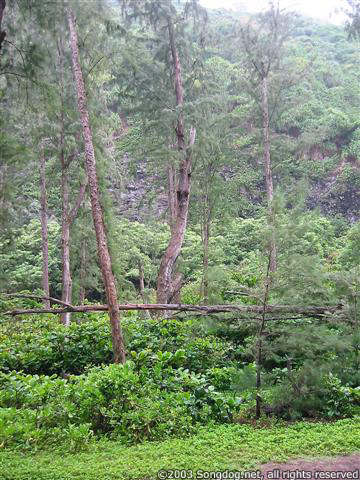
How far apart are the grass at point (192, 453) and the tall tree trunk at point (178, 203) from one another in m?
6.56

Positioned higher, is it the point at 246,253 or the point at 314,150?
Answer: the point at 314,150

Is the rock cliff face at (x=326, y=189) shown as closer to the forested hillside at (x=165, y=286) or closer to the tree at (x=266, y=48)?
the tree at (x=266, y=48)

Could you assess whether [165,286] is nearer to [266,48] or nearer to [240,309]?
[240,309]

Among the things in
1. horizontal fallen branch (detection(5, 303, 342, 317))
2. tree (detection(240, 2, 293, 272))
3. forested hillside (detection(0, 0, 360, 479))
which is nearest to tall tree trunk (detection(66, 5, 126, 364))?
forested hillside (detection(0, 0, 360, 479))

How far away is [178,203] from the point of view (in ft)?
40.3

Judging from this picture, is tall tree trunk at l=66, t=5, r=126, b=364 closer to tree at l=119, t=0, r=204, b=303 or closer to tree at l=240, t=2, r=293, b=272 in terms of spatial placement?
tree at l=119, t=0, r=204, b=303

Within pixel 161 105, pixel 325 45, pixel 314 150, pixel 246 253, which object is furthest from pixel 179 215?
pixel 325 45

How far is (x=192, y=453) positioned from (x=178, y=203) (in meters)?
8.62

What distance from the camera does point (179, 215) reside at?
39.8 feet

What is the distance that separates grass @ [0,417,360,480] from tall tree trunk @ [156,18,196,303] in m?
6.56

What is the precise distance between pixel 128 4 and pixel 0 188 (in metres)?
7.52

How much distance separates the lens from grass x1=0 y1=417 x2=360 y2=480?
3.95 m

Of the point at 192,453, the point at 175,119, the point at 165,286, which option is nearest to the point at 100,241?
the point at 192,453

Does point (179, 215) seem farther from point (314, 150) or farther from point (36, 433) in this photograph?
point (314, 150)
